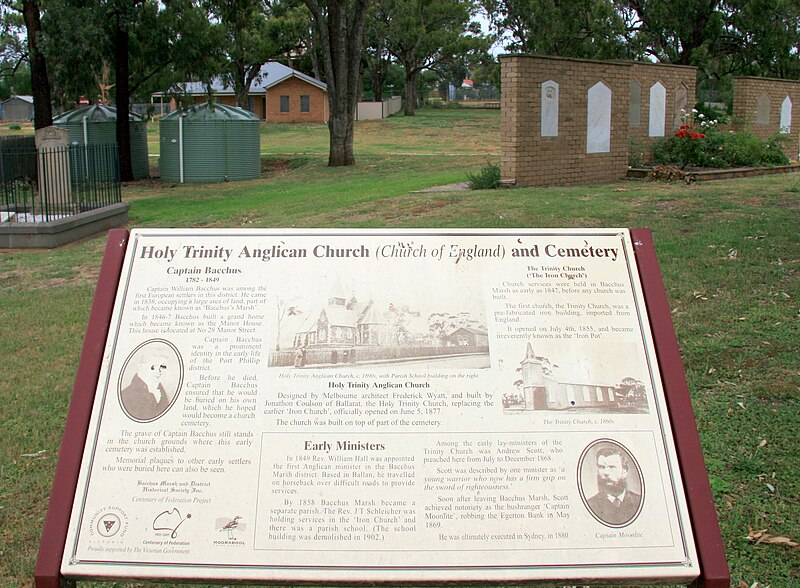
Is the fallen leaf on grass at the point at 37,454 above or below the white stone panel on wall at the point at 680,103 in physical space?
below

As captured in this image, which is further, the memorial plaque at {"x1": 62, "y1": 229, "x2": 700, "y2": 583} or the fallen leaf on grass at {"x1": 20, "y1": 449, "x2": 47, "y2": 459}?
the fallen leaf on grass at {"x1": 20, "y1": 449, "x2": 47, "y2": 459}

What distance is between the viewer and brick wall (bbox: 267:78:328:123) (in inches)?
2397

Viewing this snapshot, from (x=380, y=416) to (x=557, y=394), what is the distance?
2.01ft

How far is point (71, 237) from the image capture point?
14.5 m

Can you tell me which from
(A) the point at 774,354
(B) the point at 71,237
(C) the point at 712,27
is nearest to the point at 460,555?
(A) the point at 774,354

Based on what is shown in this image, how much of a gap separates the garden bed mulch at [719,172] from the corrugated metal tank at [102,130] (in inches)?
706

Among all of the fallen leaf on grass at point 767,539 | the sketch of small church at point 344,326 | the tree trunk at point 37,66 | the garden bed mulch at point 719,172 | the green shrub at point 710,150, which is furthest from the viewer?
the tree trunk at point 37,66

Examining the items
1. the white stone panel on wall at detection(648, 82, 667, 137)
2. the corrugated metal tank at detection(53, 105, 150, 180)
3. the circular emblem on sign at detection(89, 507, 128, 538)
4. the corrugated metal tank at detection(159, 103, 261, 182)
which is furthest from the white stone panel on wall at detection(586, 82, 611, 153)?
the corrugated metal tank at detection(53, 105, 150, 180)

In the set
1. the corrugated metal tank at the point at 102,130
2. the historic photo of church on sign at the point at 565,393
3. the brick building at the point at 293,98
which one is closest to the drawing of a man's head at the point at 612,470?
the historic photo of church on sign at the point at 565,393

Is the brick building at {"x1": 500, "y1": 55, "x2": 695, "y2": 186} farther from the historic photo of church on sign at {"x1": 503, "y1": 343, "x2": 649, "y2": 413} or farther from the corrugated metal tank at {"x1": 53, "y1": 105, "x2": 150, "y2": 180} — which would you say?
the corrugated metal tank at {"x1": 53, "y1": 105, "x2": 150, "y2": 180}

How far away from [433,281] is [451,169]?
20.2 meters

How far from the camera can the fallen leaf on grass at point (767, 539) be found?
13.0ft

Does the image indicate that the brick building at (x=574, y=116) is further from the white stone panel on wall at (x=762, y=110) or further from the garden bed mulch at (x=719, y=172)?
the white stone panel on wall at (x=762, y=110)

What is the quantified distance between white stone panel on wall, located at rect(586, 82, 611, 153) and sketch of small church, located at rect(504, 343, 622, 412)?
13.3 meters
